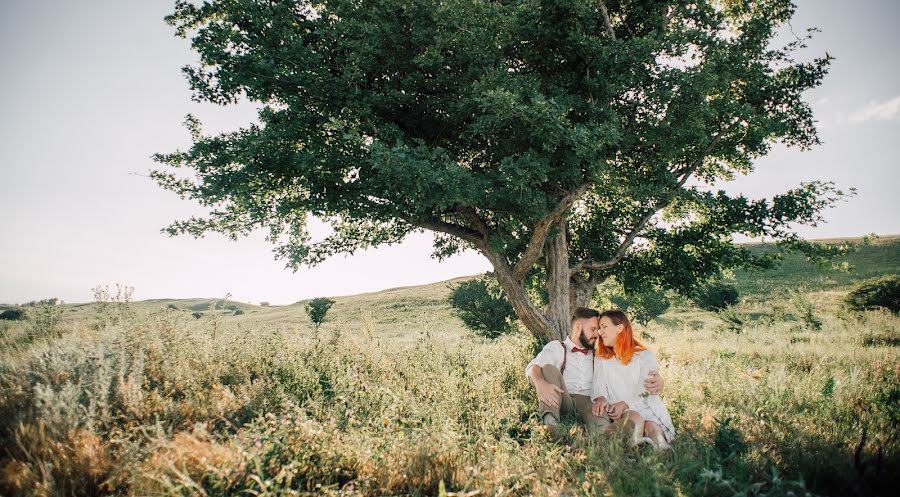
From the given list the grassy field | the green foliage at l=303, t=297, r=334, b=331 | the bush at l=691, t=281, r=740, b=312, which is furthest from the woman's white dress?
the bush at l=691, t=281, r=740, b=312

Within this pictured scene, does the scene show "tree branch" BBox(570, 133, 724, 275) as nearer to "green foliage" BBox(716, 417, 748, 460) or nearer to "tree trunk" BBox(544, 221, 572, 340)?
"tree trunk" BBox(544, 221, 572, 340)

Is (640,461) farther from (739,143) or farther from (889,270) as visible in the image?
(889,270)

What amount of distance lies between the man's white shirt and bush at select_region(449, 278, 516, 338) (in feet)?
47.5

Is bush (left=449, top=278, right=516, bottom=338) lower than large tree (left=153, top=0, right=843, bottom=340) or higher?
lower

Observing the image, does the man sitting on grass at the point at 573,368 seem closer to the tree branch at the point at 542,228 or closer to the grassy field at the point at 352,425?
the grassy field at the point at 352,425

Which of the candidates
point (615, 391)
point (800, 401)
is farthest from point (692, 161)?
point (615, 391)

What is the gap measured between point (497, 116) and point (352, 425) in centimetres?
514

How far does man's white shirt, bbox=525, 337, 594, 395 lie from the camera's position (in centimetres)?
546

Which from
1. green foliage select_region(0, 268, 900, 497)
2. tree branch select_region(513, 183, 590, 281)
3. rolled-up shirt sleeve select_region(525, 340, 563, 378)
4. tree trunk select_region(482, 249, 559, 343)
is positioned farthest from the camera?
tree trunk select_region(482, 249, 559, 343)

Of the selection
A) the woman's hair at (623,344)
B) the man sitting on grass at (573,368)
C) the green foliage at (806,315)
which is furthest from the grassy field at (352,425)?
the green foliage at (806,315)

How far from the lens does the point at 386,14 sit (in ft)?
23.5

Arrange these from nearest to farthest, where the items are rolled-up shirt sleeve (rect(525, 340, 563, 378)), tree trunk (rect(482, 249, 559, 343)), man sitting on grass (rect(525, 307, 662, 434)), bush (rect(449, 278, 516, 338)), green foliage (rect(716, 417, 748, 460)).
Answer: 1. green foliage (rect(716, 417, 748, 460))
2. man sitting on grass (rect(525, 307, 662, 434))
3. rolled-up shirt sleeve (rect(525, 340, 563, 378))
4. tree trunk (rect(482, 249, 559, 343))
5. bush (rect(449, 278, 516, 338))

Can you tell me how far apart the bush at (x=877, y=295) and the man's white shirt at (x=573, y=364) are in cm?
2738

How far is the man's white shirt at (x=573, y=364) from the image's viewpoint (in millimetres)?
5457
